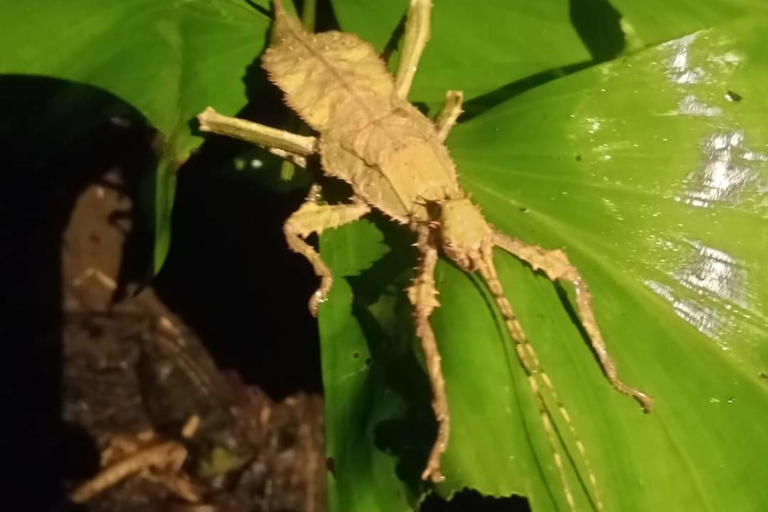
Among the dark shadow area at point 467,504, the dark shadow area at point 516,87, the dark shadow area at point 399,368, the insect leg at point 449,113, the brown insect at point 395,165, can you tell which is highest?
the dark shadow area at point 516,87

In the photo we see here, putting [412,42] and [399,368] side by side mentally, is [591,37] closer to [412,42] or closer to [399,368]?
[412,42]

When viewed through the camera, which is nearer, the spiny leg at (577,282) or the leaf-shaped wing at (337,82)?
the spiny leg at (577,282)

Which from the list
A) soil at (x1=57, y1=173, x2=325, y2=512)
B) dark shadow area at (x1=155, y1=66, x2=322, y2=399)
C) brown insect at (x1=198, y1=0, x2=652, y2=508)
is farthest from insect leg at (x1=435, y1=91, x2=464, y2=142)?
soil at (x1=57, y1=173, x2=325, y2=512)

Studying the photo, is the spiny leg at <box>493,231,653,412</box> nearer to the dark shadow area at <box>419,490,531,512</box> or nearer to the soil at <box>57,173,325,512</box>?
the dark shadow area at <box>419,490,531,512</box>

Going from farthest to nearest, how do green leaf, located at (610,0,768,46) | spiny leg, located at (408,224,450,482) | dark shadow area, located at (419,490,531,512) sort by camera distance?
dark shadow area, located at (419,490,531,512)
green leaf, located at (610,0,768,46)
spiny leg, located at (408,224,450,482)

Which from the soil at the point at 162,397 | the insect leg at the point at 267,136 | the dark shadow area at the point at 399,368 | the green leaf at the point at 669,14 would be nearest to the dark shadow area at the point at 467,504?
the soil at the point at 162,397

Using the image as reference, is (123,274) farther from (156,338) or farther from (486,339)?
(486,339)

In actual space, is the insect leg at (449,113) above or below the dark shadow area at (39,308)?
above

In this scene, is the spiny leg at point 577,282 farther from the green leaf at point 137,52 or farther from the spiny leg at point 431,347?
the green leaf at point 137,52
